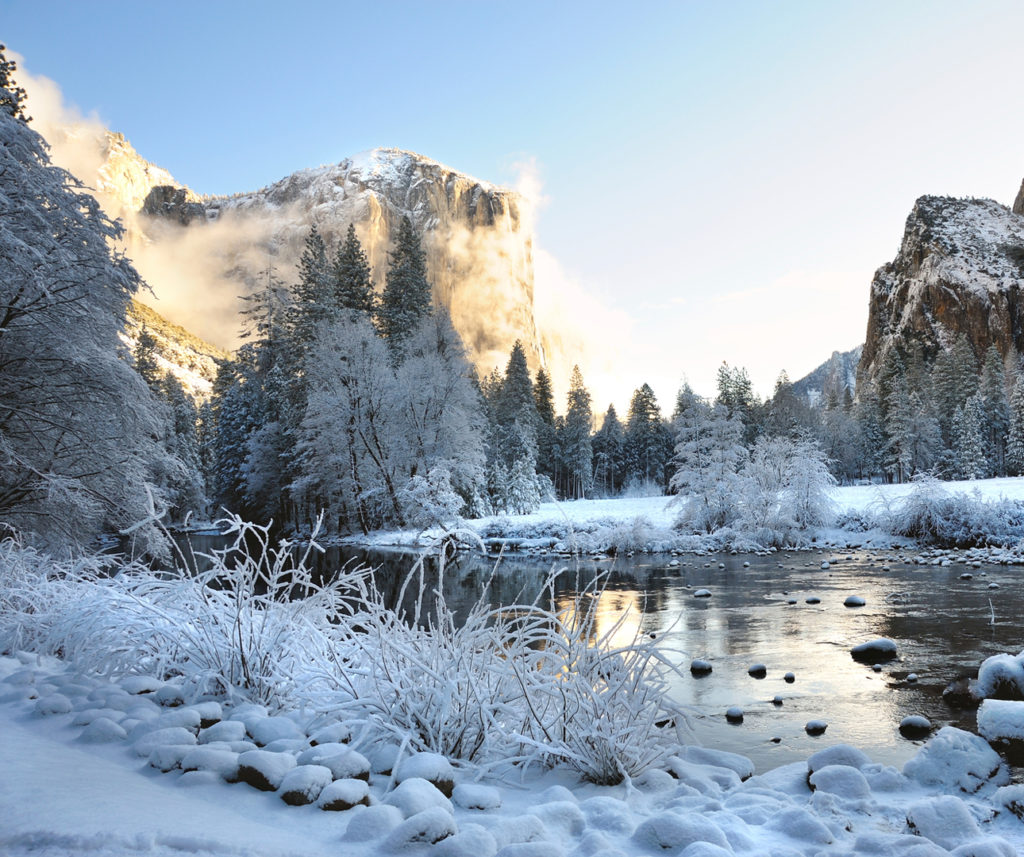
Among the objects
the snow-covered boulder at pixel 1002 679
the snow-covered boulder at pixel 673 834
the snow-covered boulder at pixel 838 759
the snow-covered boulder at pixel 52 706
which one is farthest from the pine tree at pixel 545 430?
the snow-covered boulder at pixel 673 834

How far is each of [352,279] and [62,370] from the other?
26.1 meters

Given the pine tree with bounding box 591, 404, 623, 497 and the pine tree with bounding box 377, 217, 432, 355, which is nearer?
the pine tree with bounding box 377, 217, 432, 355

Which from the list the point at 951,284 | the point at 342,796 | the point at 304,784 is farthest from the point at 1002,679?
the point at 951,284

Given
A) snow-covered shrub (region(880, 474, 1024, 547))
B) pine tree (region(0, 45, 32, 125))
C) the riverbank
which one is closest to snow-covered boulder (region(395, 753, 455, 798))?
pine tree (region(0, 45, 32, 125))

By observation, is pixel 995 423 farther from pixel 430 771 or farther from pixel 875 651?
pixel 430 771

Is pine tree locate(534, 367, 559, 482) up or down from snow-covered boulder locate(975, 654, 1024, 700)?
up

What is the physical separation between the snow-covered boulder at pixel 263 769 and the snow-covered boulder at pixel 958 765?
3.10m

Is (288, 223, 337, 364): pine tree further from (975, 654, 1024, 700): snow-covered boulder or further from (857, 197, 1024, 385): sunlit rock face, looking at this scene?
(857, 197, 1024, 385): sunlit rock face

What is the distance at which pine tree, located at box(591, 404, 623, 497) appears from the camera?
58.4 meters

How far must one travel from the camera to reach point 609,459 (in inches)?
2308

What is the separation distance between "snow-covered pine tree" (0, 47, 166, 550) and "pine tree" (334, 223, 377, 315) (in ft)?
78.6

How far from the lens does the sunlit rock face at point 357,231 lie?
142 meters

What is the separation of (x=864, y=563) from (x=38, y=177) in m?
18.1

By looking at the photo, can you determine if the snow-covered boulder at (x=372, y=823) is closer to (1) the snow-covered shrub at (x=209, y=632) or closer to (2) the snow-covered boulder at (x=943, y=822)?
(1) the snow-covered shrub at (x=209, y=632)
